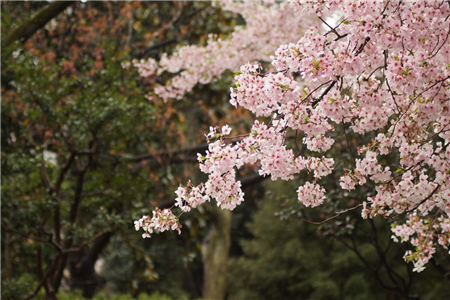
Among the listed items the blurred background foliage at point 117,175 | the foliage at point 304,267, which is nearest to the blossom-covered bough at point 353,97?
the blurred background foliage at point 117,175

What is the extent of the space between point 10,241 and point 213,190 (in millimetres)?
4665

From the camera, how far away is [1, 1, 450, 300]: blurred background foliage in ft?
19.2

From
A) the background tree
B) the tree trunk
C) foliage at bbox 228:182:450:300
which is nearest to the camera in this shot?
the background tree

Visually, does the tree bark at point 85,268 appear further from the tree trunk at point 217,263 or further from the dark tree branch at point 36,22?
the tree trunk at point 217,263

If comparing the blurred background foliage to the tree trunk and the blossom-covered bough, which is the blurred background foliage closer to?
the tree trunk

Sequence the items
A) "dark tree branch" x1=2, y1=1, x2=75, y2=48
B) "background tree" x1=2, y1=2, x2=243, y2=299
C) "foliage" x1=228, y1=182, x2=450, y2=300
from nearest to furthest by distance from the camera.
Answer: "background tree" x1=2, y1=2, x2=243, y2=299 < "dark tree branch" x1=2, y1=1, x2=75, y2=48 < "foliage" x1=228, y1=182, x2=450, y2=300

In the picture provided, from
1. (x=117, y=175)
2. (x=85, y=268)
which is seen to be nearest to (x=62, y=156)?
(x=117, y=175)

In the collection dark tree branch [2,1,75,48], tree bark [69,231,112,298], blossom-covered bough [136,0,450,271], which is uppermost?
dark tree branch [2,1,75,48]

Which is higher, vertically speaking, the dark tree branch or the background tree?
the dark tree branch

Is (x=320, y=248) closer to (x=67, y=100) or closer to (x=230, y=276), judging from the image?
(x=230, y=276)

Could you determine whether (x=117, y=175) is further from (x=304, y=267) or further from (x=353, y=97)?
(x=304, y=267)

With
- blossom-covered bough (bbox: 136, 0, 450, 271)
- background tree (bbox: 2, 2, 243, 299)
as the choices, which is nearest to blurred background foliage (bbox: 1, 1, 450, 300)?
background tree (bbox: 2, 2, 243, 299)

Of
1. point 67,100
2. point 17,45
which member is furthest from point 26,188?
point 17,45

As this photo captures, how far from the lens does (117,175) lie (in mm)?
6223
